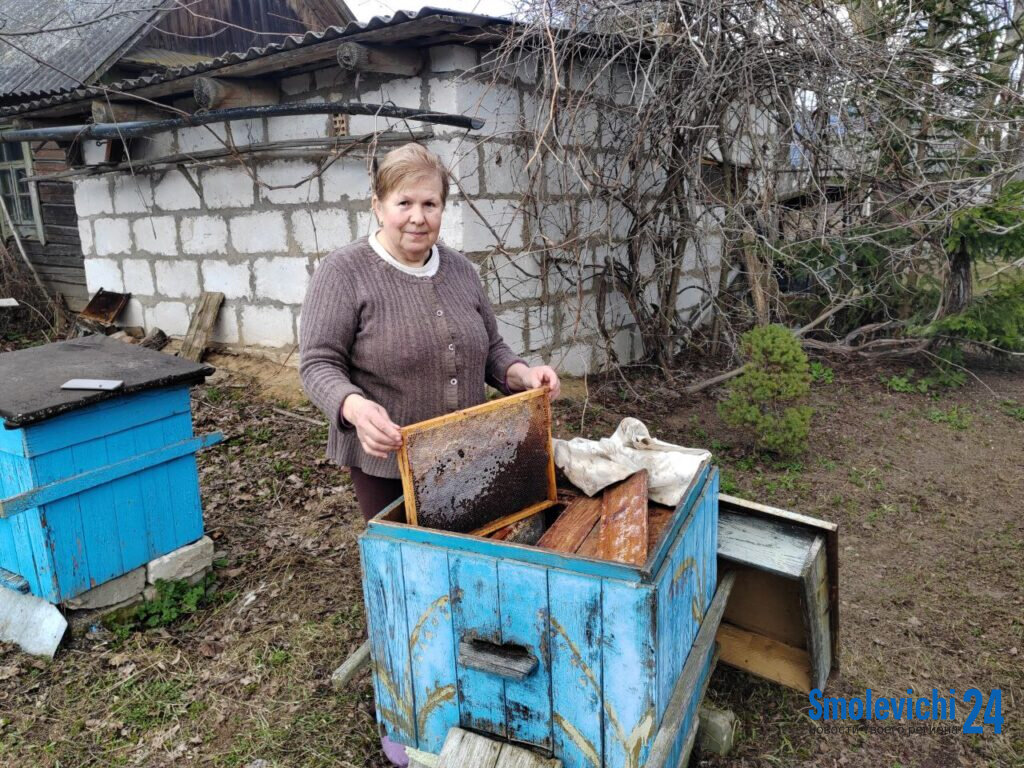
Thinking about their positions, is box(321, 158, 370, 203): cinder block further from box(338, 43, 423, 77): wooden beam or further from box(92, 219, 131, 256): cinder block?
box(92, 219, 131, 256): cinder block

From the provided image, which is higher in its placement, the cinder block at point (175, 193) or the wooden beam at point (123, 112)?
the wooden beam at point (123, 112)

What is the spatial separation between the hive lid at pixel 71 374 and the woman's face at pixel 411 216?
146 centimetres

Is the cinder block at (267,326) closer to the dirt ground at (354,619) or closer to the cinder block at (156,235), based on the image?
the dirt ground at (354,619)

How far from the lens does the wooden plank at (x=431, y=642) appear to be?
1798 millimetres

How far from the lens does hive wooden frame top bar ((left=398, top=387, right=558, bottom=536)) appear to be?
6.05ft

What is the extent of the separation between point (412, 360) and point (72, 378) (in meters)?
1.74

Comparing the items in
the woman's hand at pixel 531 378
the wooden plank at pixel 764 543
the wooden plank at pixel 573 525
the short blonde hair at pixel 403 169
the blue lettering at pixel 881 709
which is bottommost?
the blue lettering at pixel 881 709

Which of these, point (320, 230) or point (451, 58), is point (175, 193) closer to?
point (320, 230)

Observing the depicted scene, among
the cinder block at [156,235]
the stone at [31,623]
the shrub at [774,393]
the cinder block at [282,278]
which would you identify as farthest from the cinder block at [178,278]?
the shrub at [774,393]

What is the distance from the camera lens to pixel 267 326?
20.5ft

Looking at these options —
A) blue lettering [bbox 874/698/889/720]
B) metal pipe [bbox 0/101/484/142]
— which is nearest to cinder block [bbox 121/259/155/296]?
metal pipe [bbox 0/101/484/142]

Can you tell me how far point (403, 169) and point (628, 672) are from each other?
1.42m

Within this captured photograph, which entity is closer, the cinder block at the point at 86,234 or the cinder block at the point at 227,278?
the cinder block at the point at 227,278

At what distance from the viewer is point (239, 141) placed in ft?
19.8
